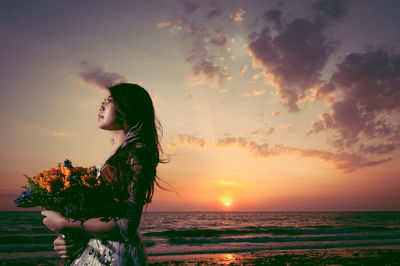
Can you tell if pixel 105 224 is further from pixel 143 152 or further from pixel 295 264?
pixel 295 264

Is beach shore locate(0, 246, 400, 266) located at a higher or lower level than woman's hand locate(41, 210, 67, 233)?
lower

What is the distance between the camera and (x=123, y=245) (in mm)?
2121

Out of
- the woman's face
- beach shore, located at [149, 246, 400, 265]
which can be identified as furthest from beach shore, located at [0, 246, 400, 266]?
the woman's face

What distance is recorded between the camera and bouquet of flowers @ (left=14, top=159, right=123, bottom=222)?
6.26 feet

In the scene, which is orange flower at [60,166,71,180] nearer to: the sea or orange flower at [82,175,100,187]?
orange flower at [82,175,100,187]

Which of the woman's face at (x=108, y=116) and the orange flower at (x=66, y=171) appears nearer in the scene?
the orange flower at (x=66, y=171)

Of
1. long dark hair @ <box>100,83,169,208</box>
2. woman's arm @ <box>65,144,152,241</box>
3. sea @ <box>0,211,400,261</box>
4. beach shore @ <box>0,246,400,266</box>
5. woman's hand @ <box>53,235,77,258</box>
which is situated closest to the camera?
woman's arm @ <box>65,144,152,241</box>

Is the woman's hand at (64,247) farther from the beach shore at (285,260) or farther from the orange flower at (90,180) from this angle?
the beach shore at (285,260)

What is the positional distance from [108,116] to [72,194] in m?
0.76

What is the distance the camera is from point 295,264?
1087 centimetres

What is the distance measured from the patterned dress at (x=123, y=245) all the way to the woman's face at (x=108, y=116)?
16.6 inches

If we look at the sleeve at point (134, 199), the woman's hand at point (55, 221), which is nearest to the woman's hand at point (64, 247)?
the woman's hand at point (55, 221)

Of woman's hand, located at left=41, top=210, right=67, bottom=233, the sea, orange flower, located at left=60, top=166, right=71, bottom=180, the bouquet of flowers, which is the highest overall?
orange flower, located at left=60, top=166, right=71, bottom=180

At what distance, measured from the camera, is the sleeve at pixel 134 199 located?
1.91 meters
